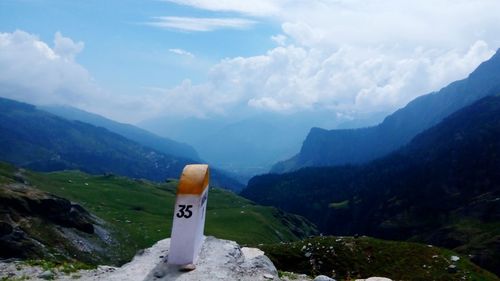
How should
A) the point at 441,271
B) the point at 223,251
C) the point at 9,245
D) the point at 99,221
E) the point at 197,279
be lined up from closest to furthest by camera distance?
1. the point at 197,279
2. the point at 223,251
3. the point at 441,271
4. the point at 9,245
5. the point at 99,221

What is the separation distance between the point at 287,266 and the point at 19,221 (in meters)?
38.6

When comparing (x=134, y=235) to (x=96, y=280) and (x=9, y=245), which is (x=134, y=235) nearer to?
(x=9, y=245)

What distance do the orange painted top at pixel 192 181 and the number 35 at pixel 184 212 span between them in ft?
2.00

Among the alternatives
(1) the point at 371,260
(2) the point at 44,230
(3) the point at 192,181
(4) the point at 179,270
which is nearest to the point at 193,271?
(4) the point at 179,270

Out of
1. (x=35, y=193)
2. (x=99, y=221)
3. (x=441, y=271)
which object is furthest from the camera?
(x=99, y=221)

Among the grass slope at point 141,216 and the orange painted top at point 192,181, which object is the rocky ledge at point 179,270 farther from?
the grass slope at point 141,216

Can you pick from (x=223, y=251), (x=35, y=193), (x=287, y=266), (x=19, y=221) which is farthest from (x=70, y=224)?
(x=223, y=251)

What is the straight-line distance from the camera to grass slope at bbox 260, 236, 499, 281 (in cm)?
5522

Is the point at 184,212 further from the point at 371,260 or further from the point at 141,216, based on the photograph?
the point at 141,216

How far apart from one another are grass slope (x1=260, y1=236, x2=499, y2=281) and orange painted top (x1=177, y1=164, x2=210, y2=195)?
122ft

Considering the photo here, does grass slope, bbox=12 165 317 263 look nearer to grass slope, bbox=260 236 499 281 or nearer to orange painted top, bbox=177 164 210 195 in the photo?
grass slope, bbox=260 236 499 281

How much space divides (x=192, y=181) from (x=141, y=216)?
118m

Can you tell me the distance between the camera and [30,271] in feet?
78.7

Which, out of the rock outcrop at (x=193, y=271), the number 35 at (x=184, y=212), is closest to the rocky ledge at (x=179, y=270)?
the rock outcrop at (x=193, y=271)
